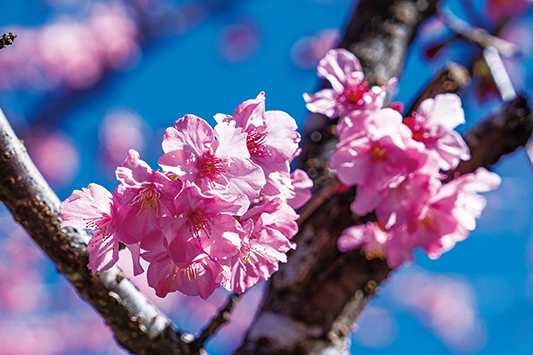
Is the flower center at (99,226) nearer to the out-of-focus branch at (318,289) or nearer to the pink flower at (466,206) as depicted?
the out-of-focus branch at (318,289)

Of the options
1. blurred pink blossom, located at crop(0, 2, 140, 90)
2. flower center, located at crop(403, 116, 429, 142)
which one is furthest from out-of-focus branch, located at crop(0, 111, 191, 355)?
blurred pink blossom, located at crop(0, 2, 140, 90)

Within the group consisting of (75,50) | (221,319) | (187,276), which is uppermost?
(75,50)

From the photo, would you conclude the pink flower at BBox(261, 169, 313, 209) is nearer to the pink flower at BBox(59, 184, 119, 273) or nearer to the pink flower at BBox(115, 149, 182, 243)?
the pink flower at BBox(115, 149, 182, 243)

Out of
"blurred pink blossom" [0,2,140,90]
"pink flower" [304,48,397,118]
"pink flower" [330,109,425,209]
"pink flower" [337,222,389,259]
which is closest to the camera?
"pink flower" [330,109,425,209]

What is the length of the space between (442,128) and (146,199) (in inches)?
30.6

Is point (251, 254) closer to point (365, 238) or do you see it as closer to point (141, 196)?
point (141, 196)

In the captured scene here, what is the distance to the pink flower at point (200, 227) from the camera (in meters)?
0.69

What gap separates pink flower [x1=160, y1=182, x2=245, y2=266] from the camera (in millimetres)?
694

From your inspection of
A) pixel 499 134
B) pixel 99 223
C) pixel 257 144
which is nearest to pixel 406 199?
pixel 257 144

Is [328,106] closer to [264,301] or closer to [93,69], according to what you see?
[264,301]

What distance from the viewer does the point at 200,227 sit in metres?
0.73

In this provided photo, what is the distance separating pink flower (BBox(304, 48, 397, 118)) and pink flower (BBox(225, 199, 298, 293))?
1.11 feet

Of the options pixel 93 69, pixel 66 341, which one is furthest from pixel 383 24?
pixel 66 341

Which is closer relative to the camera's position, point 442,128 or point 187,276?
point 187,276
